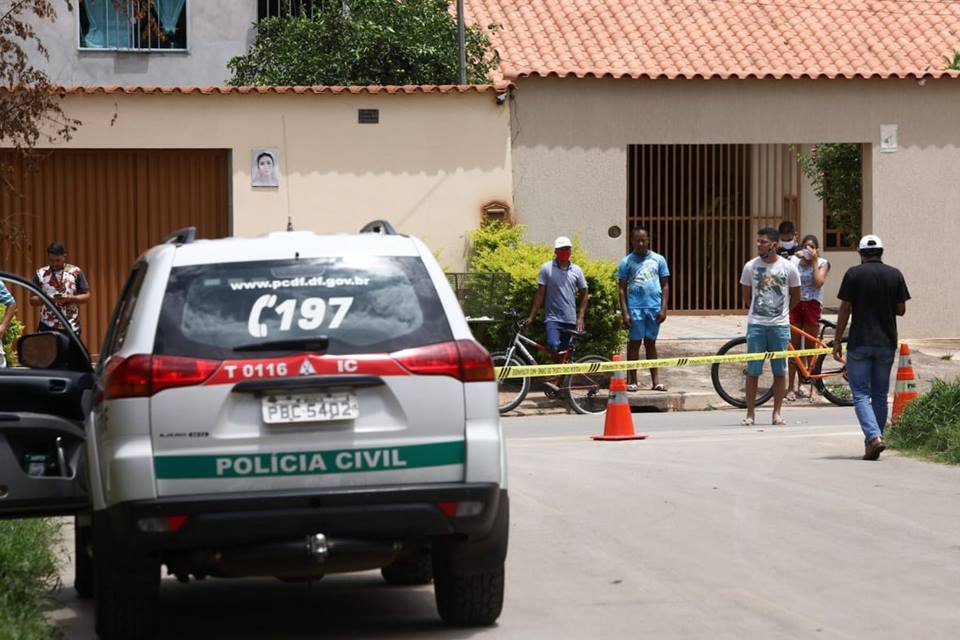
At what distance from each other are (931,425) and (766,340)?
8.79ft

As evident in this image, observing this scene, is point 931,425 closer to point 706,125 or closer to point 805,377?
point 805,377

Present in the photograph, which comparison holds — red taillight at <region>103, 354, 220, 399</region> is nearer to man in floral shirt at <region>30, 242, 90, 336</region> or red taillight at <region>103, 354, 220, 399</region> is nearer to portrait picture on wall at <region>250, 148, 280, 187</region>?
man in floral shirt at <region>30, 242, 90, 336</region>

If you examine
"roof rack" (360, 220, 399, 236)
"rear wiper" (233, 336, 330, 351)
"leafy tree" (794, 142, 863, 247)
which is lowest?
"rear wiper" (233, 336, 330, 351)

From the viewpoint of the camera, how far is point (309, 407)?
6934 mm

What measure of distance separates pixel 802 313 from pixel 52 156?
896 centimetres

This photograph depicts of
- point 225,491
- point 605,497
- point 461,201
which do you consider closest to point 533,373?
point 461,201

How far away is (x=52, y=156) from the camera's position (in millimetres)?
21281

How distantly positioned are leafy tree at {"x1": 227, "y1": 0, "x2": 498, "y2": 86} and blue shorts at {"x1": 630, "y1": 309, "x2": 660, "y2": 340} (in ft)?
21.7

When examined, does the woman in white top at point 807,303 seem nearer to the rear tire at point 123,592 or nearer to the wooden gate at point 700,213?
the wooden gate at point 700,213

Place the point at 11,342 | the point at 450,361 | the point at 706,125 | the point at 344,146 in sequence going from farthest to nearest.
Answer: the point at 706,125 < the point at 344,146 < the point at 11,342 < the point at 450,361

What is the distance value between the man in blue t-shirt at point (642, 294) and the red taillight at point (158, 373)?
12.5m

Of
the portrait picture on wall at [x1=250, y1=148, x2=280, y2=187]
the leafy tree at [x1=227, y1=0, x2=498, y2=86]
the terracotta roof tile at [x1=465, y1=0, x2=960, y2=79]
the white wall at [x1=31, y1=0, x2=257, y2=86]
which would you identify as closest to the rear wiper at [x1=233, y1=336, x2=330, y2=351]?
the portrait picture on wall at [x1=250, y1=148, x2=280, y2=187]

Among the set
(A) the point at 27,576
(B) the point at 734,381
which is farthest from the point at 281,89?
(A) the point at 27,576

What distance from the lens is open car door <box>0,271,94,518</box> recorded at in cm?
790
